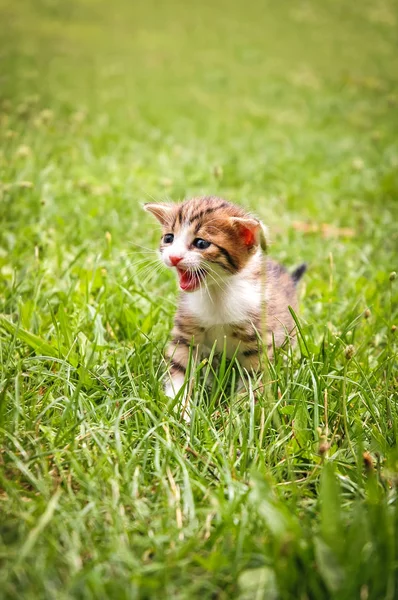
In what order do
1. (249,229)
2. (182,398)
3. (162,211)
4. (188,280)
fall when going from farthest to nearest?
1. (162,211)
2. (188,280)
3. (249,229)
4. (182,398)

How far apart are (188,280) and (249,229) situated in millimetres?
366

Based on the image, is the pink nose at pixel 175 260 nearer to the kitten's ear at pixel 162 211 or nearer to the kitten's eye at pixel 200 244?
the kitten's eye at pixel 200 244

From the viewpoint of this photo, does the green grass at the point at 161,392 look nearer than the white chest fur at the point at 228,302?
Yes

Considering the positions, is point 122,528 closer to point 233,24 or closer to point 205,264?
point 205,264

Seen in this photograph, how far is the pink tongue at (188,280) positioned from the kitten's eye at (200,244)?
0.42 feet

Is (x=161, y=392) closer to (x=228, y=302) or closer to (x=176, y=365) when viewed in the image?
(x=176, y=365)

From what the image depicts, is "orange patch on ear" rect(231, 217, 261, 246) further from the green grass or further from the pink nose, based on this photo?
the green grass

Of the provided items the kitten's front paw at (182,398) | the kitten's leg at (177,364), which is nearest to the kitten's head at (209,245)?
the kitten's leg at (177,364)

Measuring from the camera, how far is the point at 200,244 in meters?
2.59

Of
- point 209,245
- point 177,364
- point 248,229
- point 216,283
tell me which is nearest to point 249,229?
point 248,229

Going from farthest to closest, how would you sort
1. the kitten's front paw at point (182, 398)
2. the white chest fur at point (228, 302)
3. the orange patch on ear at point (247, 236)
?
the white chest fur at point (228, 302) → the orange patch on ear at point (247, 236) → the kitten's front paw at point (182, 398)

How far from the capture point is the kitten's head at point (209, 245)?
8.36 ft

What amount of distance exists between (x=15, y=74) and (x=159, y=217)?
18.9 ft

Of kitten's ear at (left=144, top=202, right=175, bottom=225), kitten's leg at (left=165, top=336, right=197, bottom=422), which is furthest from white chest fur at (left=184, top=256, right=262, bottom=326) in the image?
kitten's ear at (left=144, top=202, right=175, bottom=225)
